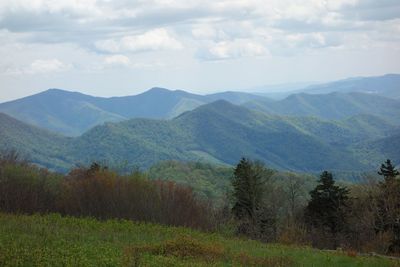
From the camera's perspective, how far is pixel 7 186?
35.9 meters

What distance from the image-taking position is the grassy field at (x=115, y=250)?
1264 centimetres

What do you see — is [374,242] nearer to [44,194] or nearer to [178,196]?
[178,196]

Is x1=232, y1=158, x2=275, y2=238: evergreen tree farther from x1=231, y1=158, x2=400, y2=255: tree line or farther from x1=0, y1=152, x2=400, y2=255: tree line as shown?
x1=0, y1=152, x2=400, y2=255: tree line

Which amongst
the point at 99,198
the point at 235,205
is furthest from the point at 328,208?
the point at 99,198

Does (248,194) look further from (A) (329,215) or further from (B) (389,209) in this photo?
(B) (389,209)

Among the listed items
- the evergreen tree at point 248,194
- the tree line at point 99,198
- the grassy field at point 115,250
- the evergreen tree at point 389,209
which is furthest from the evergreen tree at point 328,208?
the grassy field at point 115,250

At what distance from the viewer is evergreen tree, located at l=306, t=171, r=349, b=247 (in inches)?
1957

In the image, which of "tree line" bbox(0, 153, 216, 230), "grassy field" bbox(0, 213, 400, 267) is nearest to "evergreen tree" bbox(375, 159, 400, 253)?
"tree line" bbox(0, 153, 216, 230)

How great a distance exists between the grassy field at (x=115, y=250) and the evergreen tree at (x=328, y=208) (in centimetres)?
2942

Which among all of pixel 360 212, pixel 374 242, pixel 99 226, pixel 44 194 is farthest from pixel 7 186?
pixel 360 212

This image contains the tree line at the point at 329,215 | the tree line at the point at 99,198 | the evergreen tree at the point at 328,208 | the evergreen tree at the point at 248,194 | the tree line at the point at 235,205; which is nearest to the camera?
the tree line at the point at 99,198

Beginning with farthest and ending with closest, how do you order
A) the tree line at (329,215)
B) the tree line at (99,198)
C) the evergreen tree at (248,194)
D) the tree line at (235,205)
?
the evergreen tree at (248,194) → the tree line at (329,215) → the tree line at (235,205) → the tree line at (99,198)

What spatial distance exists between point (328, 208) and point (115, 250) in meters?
39.6

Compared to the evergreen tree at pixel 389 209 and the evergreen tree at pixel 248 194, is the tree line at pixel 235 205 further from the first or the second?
the evergreen tree at pixel 248 194
